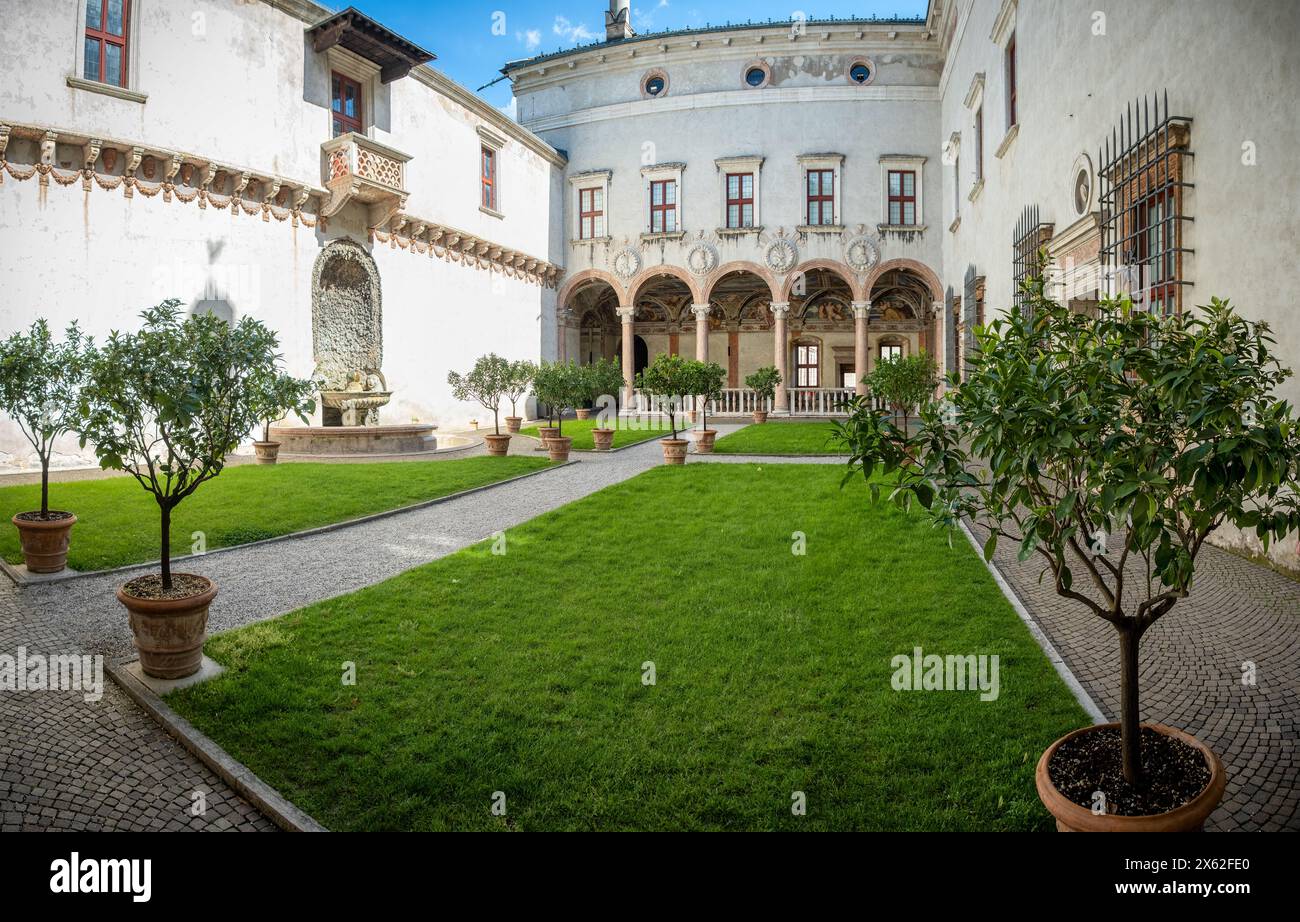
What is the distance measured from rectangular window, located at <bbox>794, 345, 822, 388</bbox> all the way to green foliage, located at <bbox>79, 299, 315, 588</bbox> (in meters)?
31.0

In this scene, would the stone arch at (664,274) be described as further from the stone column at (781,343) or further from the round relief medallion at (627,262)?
the stone column at (781,343)

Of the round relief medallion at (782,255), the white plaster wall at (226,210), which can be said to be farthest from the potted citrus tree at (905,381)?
the round relief medallion at (782,255)

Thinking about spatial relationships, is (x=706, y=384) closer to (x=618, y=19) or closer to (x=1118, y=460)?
(x=1118, y=460)

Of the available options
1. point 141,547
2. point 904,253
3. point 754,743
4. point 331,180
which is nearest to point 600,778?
point 754,743

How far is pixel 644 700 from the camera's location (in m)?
4.31

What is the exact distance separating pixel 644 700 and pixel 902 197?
2729cm

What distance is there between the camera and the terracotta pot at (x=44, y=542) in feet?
22.3

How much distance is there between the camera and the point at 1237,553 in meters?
7.15

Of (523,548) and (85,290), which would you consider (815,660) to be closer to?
(523,548)

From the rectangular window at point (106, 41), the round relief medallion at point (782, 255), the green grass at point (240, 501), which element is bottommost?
the green grass at point (240, 501)

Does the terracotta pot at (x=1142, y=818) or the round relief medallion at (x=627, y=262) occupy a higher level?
the round relief medallion at (x=627, y=262)

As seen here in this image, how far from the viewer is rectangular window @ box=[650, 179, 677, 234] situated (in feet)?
94.5

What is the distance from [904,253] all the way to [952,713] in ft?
85.7
